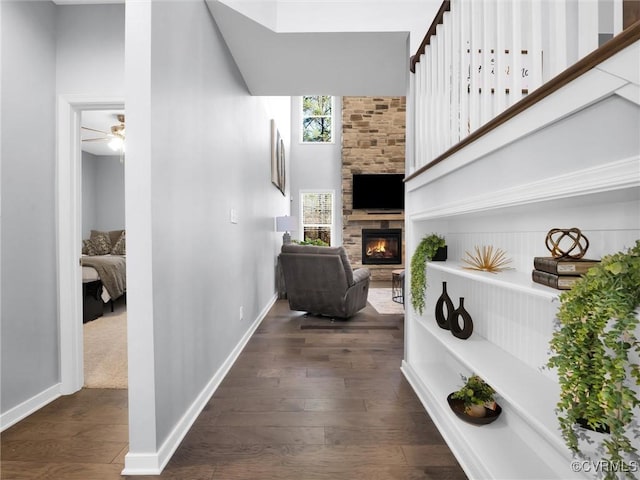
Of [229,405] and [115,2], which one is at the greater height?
[115,2]

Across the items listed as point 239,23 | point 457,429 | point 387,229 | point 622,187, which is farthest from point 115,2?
point 387,229

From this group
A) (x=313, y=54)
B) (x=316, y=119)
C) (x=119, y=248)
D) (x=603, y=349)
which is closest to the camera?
(x=603, y=349)

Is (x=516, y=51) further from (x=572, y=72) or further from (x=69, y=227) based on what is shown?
(x=69, y=227)

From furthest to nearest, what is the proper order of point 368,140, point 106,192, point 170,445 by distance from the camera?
point 368,140, point 106,192, point 170,445

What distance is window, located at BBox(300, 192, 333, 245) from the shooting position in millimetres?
7820

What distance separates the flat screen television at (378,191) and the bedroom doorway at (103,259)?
15.2ft

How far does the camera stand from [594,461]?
0.97m

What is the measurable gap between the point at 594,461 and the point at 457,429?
643mm

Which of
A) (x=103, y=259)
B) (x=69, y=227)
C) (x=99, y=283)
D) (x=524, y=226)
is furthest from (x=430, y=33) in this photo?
(x=103, y=259)

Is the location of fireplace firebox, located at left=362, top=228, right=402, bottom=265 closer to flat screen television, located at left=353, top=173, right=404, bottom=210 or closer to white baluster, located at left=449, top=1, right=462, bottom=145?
flat screen television, located at left=353, top=173, right=404, bottom=210

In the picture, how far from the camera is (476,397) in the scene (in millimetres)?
1666

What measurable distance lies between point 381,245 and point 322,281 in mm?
3938

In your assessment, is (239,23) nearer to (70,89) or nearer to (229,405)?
(70,89)

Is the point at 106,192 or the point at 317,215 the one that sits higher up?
the point at 106,192
